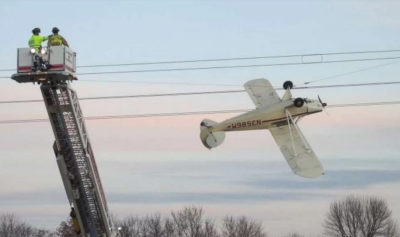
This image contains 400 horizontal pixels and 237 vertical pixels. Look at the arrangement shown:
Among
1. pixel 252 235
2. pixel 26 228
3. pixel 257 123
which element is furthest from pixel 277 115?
pixel 26 228

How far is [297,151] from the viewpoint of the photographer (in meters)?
38.0

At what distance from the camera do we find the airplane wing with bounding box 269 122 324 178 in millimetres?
36438

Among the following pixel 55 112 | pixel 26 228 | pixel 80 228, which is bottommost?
pixel 80 228

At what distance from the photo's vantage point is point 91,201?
38312 millimetres

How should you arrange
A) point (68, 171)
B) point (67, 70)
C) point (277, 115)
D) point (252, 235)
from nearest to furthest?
point (67, 70) → point (68, 171) → point (277, 115) → point (252, 235)

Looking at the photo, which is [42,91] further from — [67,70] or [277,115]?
[277,115]

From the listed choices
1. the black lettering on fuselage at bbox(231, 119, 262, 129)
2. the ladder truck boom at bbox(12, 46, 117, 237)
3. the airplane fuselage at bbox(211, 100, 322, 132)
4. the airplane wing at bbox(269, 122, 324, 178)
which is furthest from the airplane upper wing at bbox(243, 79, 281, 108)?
the ladder truck boom at bbox(12, 46, 117, 237)

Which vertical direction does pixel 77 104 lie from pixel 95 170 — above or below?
above

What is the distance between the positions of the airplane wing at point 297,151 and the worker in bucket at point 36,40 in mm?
12852

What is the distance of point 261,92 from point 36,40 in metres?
13.7

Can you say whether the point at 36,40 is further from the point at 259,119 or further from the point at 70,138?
the point at 259,119

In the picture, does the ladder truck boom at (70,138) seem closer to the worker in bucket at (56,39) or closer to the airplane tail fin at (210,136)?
the worker in bucket at (56,39)

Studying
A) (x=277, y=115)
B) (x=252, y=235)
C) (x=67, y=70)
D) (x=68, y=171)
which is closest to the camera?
(x=67, y=70)

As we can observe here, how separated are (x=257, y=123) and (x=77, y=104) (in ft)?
32.1
